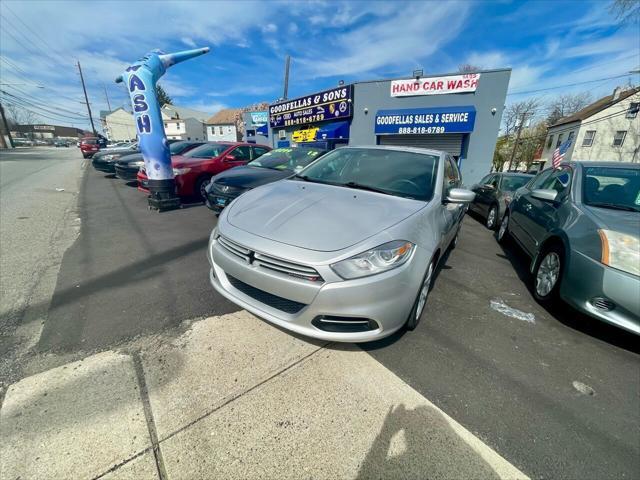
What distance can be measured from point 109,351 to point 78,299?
1.07 metres

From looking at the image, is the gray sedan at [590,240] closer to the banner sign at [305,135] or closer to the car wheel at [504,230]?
the car wheel at [504,230]

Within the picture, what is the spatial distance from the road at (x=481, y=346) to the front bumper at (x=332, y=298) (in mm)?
438

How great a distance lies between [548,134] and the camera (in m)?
34.2

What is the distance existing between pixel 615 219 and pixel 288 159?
5.30m

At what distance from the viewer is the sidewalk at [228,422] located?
1.41 metres

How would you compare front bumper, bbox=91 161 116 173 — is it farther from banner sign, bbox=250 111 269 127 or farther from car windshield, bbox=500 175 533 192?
car windshield, bbox=500 175 533 192

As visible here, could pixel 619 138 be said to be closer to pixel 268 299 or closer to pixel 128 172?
pixel 268 299

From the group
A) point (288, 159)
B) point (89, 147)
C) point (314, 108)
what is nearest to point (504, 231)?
point (288, 159)

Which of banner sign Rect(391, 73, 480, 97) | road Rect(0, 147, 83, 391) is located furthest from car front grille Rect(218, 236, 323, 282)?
banner sign Rect(391, 73, 480, 97)

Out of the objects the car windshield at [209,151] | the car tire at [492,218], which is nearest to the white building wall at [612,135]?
the car tire at [492,218]

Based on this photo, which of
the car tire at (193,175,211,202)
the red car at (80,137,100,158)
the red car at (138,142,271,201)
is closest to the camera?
the red car at (138,142,271,201)

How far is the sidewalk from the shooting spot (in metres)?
1.41

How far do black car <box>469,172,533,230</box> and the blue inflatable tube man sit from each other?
720 centimetres

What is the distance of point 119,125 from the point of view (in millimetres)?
68000
